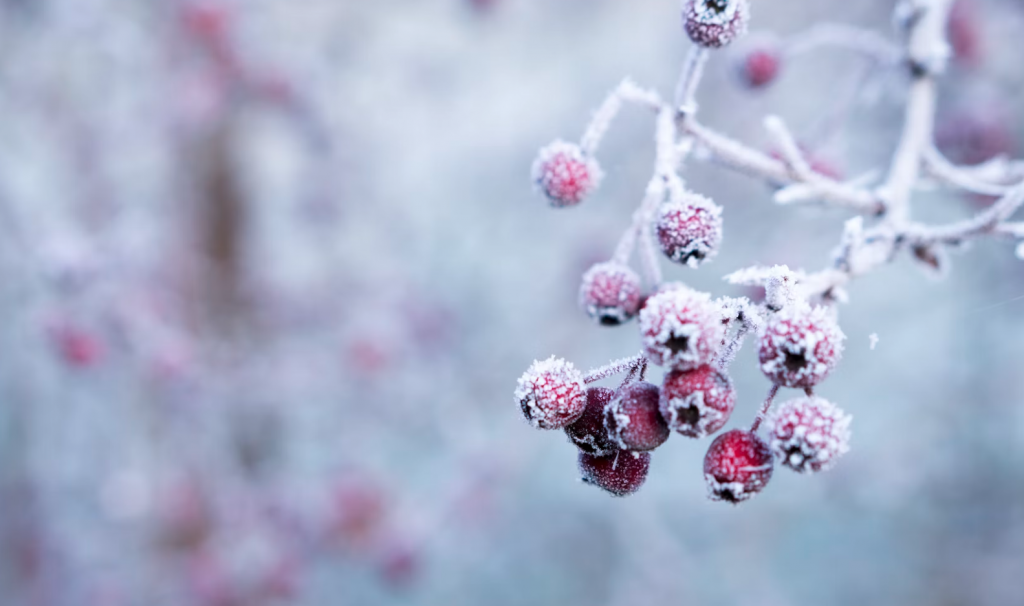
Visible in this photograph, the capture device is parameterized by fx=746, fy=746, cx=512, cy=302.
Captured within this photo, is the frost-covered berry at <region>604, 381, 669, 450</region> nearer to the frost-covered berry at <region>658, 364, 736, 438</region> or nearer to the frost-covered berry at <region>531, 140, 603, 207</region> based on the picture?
the frost-covered berry at <region>658, 364, 736, 438</region>

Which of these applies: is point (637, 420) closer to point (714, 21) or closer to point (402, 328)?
point (714, 21)

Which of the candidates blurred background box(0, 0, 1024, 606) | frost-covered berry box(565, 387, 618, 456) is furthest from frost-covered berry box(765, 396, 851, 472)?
blurred background box(0, 0, 1024, 606)

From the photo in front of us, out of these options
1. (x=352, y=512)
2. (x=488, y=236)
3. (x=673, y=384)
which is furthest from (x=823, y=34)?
(x=488, y=236)

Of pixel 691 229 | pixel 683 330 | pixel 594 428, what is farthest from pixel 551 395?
pixel 691 229

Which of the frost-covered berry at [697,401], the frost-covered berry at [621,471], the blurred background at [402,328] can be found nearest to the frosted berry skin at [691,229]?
the frost-covered berry at [697,401]

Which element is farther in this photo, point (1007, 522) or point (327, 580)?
point (327, 580)

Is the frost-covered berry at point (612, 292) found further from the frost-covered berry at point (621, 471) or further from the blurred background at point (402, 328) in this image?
the blurred background at point (402, 328)

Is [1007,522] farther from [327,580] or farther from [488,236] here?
[327,580]
